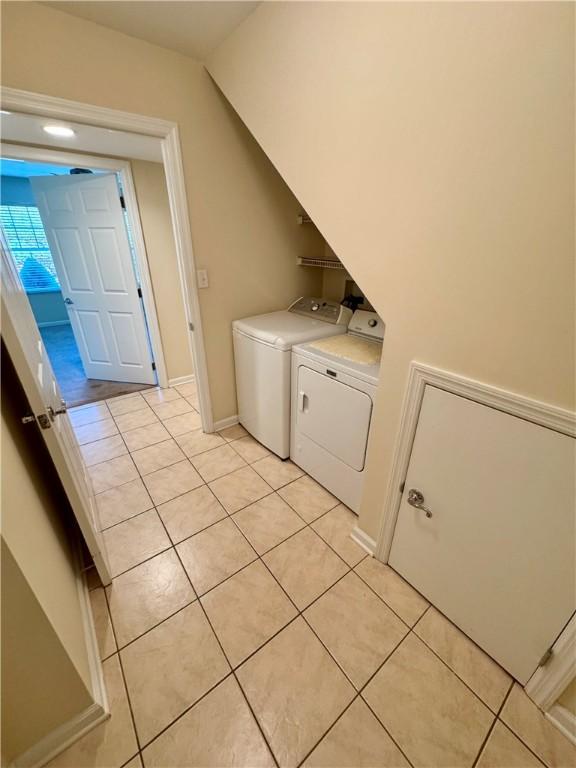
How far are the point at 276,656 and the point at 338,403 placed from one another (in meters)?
1.10

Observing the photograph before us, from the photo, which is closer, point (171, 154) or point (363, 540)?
point (363, 540)

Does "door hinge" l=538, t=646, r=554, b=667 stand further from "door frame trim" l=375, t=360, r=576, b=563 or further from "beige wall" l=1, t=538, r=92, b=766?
"beige wall" l=1, t=538, r=92, b=766

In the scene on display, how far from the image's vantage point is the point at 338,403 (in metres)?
1.62

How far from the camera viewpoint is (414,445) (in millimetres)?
1221

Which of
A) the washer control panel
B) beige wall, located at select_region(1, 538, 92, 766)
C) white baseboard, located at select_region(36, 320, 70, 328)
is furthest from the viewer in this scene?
white baseboard, located at select_region(36, 320, 70, 328)

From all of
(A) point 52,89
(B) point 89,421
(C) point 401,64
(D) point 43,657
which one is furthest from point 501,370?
(B) point 89,421

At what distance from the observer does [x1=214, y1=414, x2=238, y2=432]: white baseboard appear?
2564 millimetres

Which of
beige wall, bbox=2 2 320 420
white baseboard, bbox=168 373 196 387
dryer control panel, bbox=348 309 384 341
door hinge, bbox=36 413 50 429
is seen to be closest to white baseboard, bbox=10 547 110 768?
door hinge, bbox=36 413 50 429

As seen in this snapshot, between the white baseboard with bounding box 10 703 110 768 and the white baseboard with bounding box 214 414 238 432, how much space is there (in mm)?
1715

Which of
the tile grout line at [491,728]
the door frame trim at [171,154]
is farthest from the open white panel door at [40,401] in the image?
the tile grout line at [491,728]

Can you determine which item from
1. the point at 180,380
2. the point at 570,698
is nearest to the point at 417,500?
the point at 570,698

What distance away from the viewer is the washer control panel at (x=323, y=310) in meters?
2.08

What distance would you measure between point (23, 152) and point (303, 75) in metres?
2.17

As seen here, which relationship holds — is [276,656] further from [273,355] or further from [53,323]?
[53,323]
